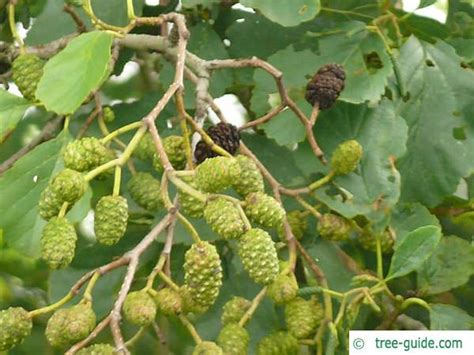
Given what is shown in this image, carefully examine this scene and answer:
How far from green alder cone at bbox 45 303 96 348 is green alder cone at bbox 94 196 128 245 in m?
0.07

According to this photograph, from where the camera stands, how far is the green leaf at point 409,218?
1284mm

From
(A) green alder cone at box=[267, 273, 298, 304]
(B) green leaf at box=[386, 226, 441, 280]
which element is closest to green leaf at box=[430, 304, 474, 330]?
(B) green leaf at box=[386, 226, 441, 280]

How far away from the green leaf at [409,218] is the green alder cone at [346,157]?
11 centimetres

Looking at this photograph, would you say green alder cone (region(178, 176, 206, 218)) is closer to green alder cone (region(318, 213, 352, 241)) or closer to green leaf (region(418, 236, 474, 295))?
green alder cone (region(318, 213, 352, 241))

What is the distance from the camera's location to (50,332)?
0.96 m

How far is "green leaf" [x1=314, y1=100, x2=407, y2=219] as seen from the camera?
1.25 metres

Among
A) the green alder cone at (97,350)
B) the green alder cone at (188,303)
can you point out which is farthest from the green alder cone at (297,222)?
the green alder cone at (97,350)

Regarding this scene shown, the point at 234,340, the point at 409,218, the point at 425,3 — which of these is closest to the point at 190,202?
the point at 234,340

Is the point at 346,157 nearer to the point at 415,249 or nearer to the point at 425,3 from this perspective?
the point at 415,249

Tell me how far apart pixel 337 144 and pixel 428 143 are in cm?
12

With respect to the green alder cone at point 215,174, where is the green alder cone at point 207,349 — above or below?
below

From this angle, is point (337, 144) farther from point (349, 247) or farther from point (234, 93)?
point (234, 93)

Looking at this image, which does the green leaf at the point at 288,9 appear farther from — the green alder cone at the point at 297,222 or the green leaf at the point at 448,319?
the green leaf at the point at 448,319

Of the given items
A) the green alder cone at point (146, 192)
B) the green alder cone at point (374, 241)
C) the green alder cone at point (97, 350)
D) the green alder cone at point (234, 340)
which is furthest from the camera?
the green alder cone at point (374, 241)
